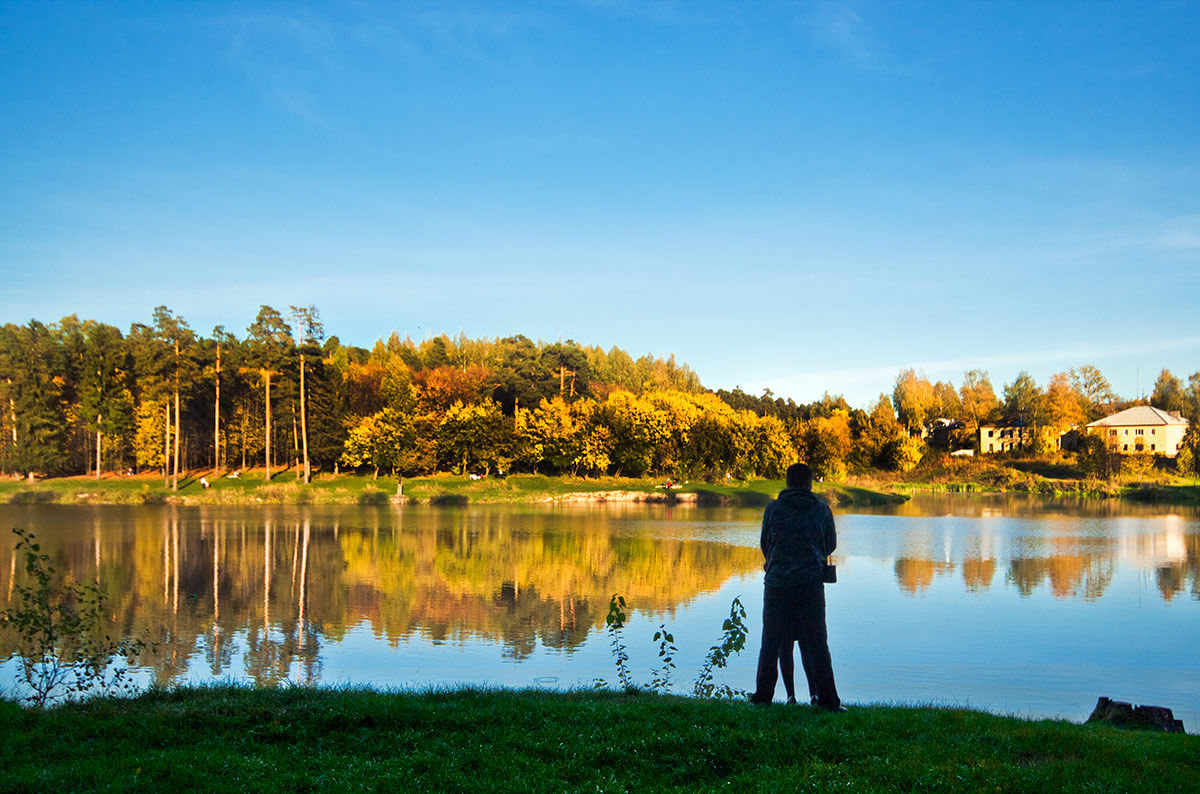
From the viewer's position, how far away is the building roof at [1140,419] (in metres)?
104

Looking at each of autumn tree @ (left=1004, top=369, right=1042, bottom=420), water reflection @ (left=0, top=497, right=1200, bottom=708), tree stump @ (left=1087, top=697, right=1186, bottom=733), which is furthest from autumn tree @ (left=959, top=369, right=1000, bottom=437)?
tree stump @ (left=1087, top=697, right=1186, bottom=733)

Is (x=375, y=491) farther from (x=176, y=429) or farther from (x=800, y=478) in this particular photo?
(x=800, y=478)

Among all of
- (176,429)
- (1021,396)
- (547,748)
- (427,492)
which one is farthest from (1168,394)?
(547,748)

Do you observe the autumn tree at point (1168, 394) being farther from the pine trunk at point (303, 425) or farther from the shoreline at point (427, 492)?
the pine trunk at point (303, 425)

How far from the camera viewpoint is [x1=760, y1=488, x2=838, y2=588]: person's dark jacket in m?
8.66

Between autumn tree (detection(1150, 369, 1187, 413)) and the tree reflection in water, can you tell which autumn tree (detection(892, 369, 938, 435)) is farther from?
the tree reflection in water

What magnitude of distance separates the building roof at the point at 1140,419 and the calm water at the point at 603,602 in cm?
7617

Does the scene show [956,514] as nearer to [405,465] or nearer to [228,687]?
[405,465]

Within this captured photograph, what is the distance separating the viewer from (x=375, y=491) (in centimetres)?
5841

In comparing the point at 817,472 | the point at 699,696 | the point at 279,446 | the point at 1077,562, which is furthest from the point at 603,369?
the point at 699,696

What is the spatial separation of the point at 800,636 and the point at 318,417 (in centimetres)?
6594

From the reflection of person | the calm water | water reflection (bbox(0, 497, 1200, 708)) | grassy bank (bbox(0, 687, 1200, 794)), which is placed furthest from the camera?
water reflection (bbox(0, 497, 1200, 708))

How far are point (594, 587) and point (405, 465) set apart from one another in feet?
151

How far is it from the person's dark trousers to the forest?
5833cm
